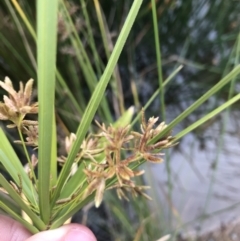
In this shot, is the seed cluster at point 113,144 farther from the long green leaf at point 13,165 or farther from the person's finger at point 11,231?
the person's finger at point 11,231

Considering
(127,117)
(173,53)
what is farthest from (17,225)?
(173,53)

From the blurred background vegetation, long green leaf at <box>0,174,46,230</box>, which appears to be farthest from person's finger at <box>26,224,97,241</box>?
the blurred background vegetation

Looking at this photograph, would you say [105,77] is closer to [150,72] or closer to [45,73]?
[45,73]

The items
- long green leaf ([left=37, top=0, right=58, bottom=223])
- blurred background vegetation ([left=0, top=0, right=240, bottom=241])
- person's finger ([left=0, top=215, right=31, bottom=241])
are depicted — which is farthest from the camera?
blurred background vegetation ([left=0, top=0, right=240, bottom=241])

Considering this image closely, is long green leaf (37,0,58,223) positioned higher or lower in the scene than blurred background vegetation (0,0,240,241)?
higher

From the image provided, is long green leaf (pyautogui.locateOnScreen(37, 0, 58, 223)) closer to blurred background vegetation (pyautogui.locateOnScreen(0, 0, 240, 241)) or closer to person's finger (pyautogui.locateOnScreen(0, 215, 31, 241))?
person's finger (pyautogui.locateOnScreen(0, 215, 31, 241))

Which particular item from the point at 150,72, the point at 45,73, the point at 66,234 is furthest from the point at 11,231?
the point at 150,72

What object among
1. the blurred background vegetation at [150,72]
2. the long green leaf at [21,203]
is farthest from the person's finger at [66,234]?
the blurred background vegetation at [150,72]
